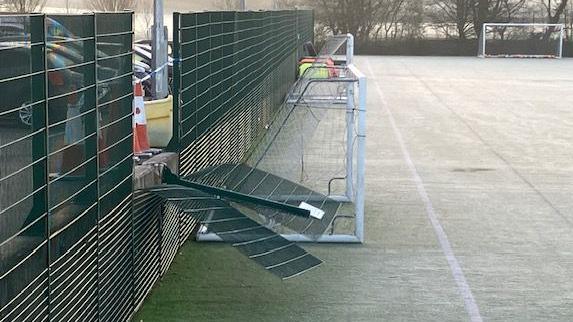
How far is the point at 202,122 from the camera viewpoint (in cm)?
889

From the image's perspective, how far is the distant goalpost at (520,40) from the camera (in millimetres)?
52344

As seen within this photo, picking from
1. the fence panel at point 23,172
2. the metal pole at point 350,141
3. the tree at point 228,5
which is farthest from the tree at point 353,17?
the fence panel at point 23,172

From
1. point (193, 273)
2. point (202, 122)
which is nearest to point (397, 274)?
point (193, 273)

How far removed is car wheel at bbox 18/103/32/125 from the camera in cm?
414

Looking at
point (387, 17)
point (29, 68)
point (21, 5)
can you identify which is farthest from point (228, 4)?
point (29, 68)

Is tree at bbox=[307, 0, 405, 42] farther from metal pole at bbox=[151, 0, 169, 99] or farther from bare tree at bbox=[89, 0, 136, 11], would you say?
metal pole at bbox=[151, 0, 169, 99]

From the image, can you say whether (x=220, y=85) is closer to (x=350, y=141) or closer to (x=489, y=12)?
(x=350, y=141)

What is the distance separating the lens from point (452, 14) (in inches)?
2285

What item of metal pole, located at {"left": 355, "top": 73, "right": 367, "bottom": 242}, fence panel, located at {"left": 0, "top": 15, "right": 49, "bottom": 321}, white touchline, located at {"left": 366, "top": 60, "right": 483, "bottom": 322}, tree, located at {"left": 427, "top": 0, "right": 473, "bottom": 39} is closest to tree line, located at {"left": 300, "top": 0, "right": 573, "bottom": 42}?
tree, located at {"left": 427, "top": 0, "right": 473, "bottom": 39}

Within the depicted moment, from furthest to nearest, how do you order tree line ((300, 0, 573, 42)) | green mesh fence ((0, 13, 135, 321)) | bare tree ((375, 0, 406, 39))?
bare tree ((375, 0, 406, 39))
tree line ((300, 0, 573, 42))
green mesh fence ((0, 13, 135, 321))

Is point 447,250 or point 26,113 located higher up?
point 26,113

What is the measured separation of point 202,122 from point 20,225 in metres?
4.69

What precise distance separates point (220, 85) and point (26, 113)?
5.85 m

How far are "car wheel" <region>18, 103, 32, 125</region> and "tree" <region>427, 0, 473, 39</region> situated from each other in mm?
53753
